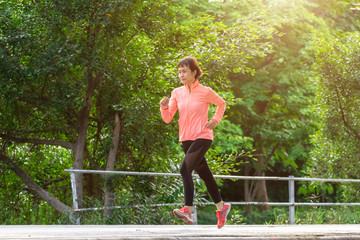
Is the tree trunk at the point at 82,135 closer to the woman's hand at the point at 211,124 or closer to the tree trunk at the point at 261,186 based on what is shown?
the woman's hand at the point at 211,124

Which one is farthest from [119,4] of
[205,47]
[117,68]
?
[205,47]

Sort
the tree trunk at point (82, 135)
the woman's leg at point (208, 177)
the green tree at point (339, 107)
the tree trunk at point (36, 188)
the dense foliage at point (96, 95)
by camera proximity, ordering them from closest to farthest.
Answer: the woman's leg at point (208, 177) < the dense foliage at point (96, 95) < the tree trunk at point (82, 135) < the tree trunk at point (36, 188) < the green tree at point (339, 107)

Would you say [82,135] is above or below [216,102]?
below

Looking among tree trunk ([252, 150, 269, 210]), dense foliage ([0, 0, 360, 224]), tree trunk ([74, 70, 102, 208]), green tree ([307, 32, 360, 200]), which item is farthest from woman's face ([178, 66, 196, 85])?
tree trunk ([252, 150, 269, 210])

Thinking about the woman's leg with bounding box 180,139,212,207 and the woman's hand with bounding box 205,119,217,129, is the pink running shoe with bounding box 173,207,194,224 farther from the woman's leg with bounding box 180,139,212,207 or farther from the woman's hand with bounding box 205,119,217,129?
the woman's hand with bounding box 205,119,217,129

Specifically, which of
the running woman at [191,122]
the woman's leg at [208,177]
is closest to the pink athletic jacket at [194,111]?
A: the running woman at [191,122]

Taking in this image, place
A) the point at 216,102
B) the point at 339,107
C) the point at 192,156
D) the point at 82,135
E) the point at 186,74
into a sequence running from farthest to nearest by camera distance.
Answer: the point at 339,107 → the point at 82,135 → the point at 216,102 → the point at 186,74 → the point at 192,156

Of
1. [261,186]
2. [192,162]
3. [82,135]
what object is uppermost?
[82,135]

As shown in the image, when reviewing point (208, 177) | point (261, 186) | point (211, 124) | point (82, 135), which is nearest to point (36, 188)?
point (82, 135)

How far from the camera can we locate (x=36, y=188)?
12938mm

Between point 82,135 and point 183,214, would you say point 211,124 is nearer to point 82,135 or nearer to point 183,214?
point 183,214

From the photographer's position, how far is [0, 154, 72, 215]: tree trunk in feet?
41.7

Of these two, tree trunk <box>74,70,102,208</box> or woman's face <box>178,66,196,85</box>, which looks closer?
woman's face <box>178,66,196,85</box>

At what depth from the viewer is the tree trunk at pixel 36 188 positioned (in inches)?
500
